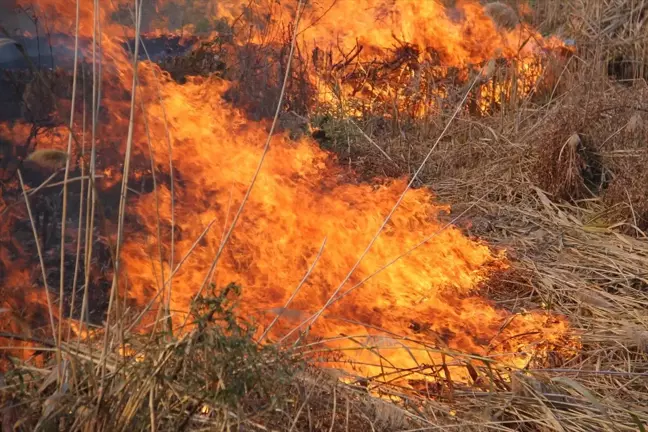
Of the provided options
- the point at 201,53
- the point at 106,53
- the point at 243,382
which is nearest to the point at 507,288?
the point at 243,382

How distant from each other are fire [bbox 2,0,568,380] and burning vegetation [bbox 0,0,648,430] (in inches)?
0.5

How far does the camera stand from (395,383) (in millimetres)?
2301

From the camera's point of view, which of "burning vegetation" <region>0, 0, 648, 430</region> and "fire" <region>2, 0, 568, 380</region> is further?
"fire" <region>2, 0, 568, 380</region>

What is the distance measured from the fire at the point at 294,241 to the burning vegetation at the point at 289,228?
0.04ft

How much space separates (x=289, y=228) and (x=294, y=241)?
0.27 ft

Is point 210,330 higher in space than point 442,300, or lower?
higher

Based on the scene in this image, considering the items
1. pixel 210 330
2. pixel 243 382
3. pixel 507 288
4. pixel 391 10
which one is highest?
pixel 391 10

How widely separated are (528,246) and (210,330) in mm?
2308

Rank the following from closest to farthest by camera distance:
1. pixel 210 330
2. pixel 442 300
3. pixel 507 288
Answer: pixel 210 330
pixel 442 300
pixel 507 288

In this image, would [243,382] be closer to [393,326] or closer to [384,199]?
[393,326]

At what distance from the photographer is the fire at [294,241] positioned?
8.82ft

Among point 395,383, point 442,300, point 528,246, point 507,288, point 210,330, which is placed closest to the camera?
point 210,330

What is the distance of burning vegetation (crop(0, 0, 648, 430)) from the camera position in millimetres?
1671

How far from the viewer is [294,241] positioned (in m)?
3.07
